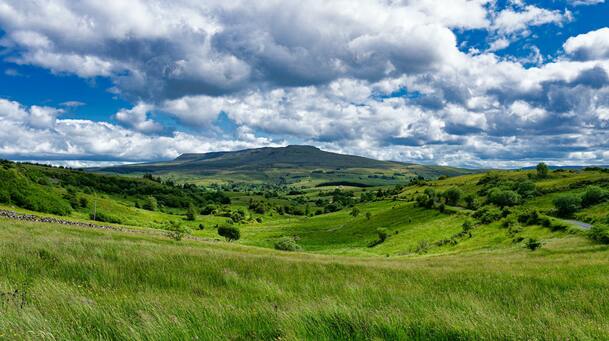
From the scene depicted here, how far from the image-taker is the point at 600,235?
45.4 m

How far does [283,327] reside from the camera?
6.14 m

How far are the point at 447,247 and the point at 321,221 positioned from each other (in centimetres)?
10377

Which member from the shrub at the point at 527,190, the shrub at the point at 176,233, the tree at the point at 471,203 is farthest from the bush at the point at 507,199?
the shrub at the point at 176,233

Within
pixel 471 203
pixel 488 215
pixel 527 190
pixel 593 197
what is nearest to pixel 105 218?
pixel 488 215

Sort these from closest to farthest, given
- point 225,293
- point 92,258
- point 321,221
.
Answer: point 225,293, point 92,258, point 321,221

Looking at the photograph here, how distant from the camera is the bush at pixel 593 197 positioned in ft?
278

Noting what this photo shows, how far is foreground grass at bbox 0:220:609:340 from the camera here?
5961 mm

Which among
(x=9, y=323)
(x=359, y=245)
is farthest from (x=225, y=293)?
(x=359, y=245)

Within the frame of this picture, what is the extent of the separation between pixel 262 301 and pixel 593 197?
103m

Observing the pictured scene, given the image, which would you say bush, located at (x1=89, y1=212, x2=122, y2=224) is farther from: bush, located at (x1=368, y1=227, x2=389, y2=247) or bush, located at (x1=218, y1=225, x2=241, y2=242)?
bush, located at (x1=368, y1=227, x2=389, y2=247)

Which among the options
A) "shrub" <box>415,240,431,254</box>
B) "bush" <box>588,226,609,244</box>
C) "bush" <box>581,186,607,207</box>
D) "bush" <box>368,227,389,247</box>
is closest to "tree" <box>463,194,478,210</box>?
"bush" <box>368,227,389,247</box>

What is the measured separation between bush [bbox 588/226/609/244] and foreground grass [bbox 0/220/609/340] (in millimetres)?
39908

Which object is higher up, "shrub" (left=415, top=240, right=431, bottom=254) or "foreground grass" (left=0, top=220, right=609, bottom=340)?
"foreground grass" (left=0, top=220, right=609, bottom=340)

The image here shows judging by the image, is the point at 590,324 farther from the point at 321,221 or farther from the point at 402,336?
the point at 321,221
